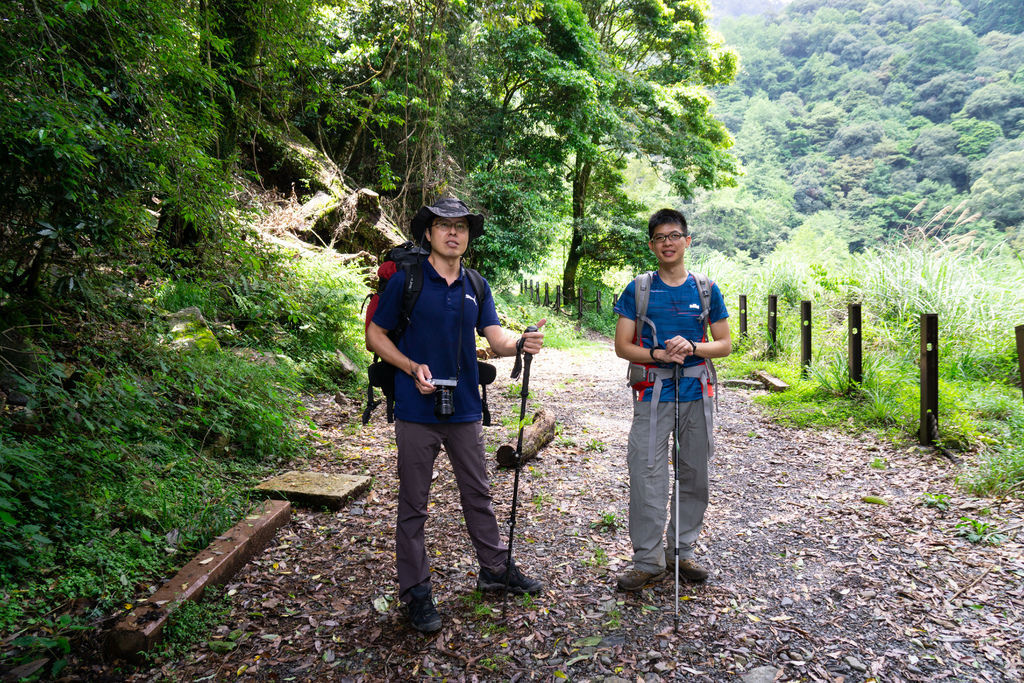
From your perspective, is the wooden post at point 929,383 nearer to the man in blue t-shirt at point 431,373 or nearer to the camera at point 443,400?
the man in blue t-shirt at point 431,373

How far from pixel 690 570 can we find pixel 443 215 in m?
2.32

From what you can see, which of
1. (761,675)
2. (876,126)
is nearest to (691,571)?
(761,675)

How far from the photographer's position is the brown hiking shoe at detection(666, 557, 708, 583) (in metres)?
3.15

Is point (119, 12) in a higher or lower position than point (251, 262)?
higher

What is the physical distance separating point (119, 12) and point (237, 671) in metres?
4.28

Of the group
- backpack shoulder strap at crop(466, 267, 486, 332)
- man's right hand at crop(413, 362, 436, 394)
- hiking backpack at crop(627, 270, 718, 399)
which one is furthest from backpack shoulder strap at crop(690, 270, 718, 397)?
man's right hand at crop(413, 362, 436, 394)

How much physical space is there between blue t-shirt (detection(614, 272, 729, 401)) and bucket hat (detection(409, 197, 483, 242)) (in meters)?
0.87

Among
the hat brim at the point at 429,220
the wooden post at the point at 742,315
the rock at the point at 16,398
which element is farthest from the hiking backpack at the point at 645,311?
the wooden post at the point at 742,315

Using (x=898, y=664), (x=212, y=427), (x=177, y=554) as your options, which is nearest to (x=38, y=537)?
(x=177, y=554)

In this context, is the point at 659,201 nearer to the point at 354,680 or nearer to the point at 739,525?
the point at 739,525

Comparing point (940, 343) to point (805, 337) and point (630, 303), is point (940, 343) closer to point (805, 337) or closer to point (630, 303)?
point (805, 337)

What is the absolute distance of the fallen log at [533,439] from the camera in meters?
5.06

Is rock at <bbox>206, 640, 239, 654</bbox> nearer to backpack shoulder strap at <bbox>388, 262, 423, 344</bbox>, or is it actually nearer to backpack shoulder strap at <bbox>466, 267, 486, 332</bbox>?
backpack shoulder strap at <bbox>388, 262, 423, 344</bbox>

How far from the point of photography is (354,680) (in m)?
2.43
